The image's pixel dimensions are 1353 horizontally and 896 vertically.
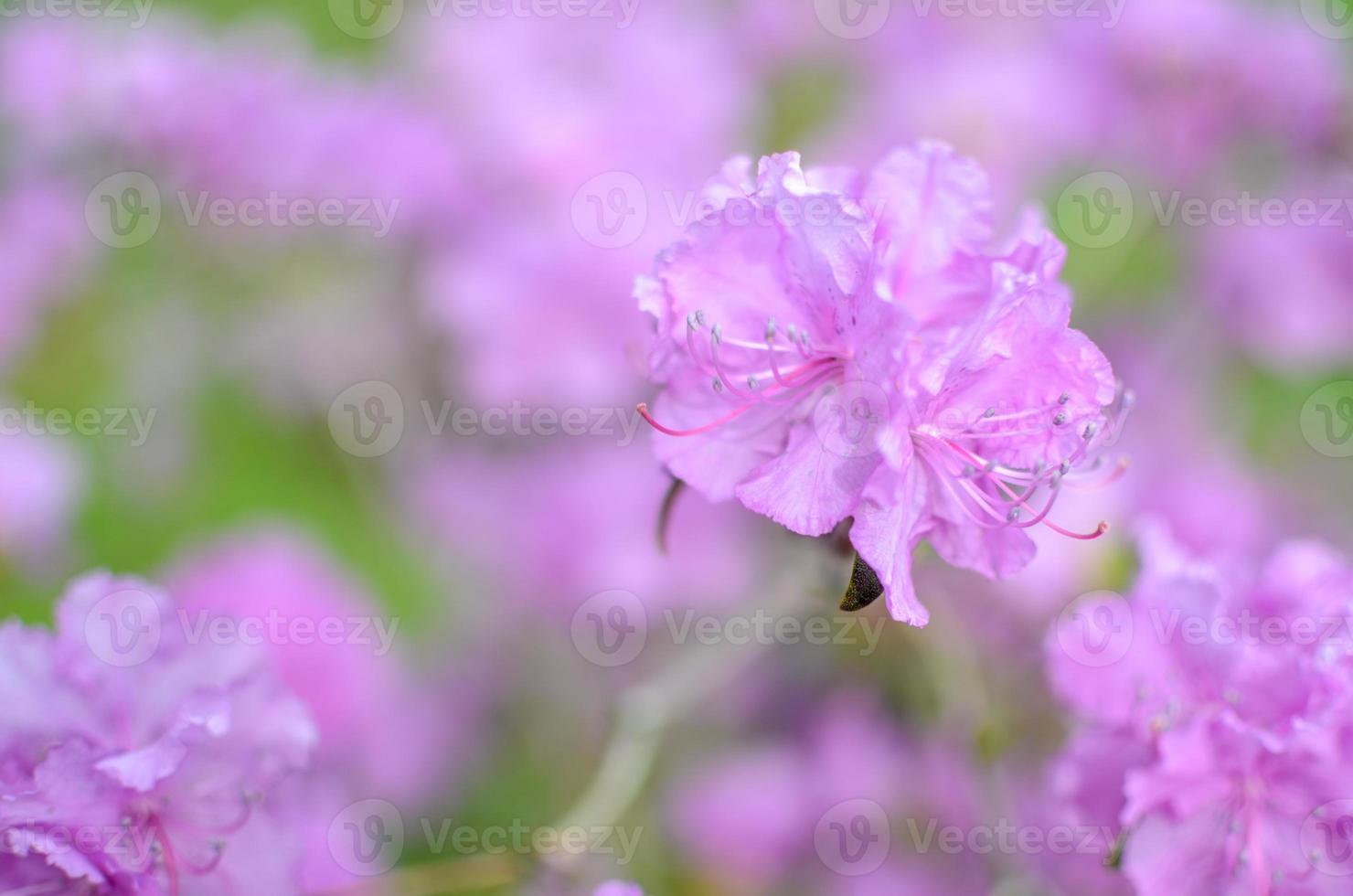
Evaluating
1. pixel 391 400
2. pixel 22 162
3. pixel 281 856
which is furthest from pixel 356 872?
pixel 22 162

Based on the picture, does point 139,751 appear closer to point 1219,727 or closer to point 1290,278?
point 1219,727

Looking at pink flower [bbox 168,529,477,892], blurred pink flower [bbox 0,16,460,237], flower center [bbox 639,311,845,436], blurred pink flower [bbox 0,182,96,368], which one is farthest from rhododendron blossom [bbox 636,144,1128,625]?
blurred pink flower [bbox 0,182,96,368]

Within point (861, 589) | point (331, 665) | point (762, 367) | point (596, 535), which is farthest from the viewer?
point (596, 535)

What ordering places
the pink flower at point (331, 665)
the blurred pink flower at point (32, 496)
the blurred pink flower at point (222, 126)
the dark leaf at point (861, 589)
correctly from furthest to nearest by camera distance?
the blurred pink flower at point (222, 126) < the blurred pink flower at point (32, 496) < the pink flower at point (331, 665) < the dark leaf at point (861, 589)

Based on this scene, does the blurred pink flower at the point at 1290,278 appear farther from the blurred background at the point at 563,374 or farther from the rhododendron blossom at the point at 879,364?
the rhododendron blossom at the point at 879,364

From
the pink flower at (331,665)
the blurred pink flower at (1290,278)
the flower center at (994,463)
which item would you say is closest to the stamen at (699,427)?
the flower center at (994,463)

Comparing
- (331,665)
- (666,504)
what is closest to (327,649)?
(331,665)

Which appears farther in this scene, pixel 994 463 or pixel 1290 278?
pixel 1290 278
